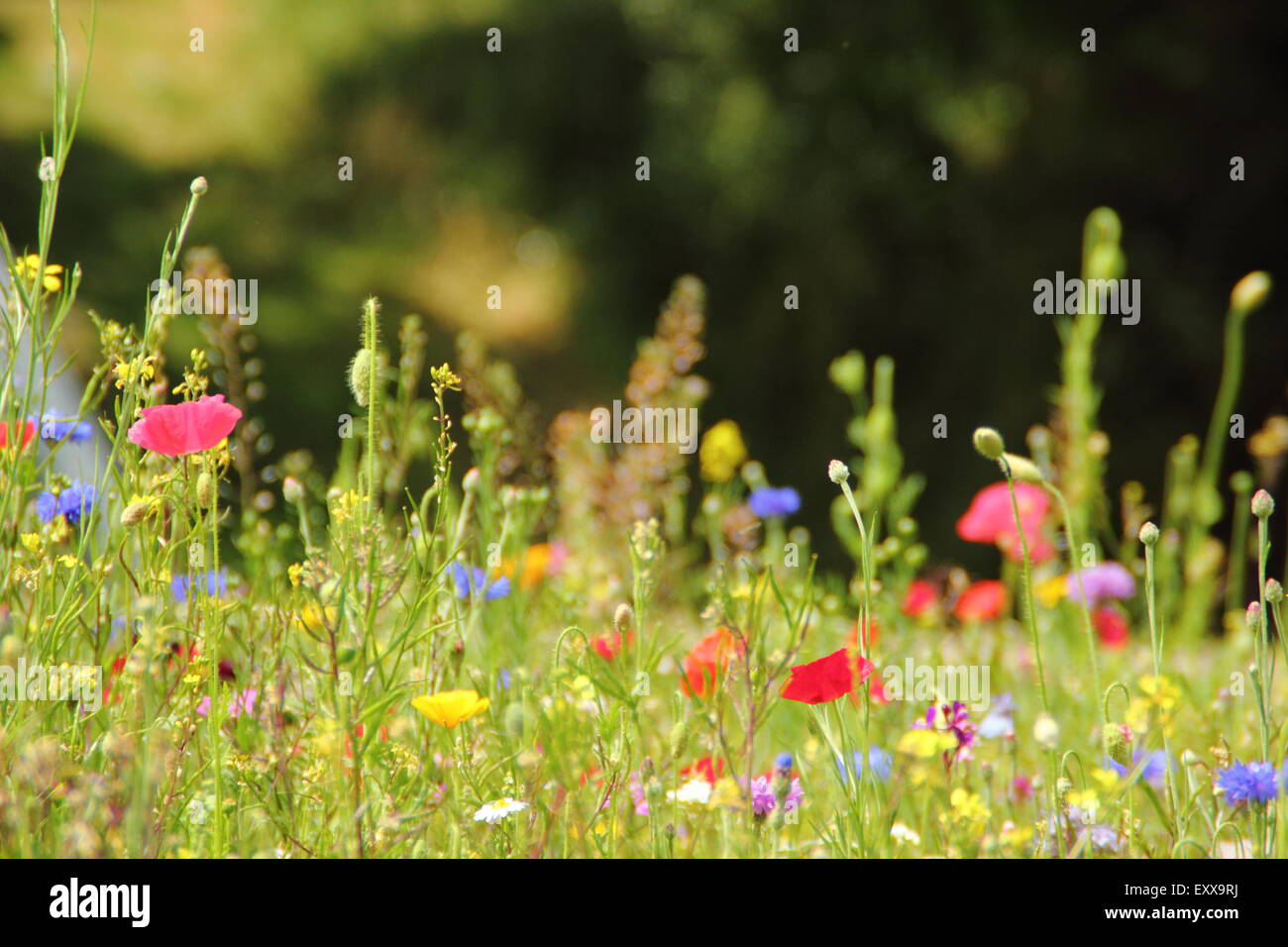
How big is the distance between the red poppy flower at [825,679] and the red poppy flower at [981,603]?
1.03 meters

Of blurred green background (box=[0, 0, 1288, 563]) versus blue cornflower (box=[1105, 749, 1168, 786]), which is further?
blurred green background (box=[0, 0, 1288, 563])

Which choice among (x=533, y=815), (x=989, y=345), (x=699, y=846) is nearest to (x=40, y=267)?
(x=533, y=815)

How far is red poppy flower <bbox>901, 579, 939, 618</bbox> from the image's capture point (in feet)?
7.15

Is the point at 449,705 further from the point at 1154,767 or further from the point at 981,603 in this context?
the point at 981,603

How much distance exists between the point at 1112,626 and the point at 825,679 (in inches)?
49.8

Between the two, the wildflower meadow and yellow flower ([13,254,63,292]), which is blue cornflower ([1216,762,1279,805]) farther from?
yellow flower ([13,254,63,292])

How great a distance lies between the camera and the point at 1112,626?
2238 millimetres

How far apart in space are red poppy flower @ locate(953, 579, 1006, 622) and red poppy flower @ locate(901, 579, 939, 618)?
0.05 metres

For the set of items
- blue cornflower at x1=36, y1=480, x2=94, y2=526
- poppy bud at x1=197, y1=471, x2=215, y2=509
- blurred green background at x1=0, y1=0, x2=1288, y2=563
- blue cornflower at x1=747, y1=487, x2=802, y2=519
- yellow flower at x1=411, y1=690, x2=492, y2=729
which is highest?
blurred green background at x1=0, y1=0, x2=1288, y2=563

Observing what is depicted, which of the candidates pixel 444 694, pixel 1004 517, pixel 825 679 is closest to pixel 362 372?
pixel 444 694

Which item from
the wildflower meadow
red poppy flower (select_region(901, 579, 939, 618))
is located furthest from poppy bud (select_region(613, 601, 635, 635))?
red poppy flower (select_region(901, 579, 939, 618))

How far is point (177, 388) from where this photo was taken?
1175 millimetres

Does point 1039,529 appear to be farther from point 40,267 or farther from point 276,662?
point 40,267
